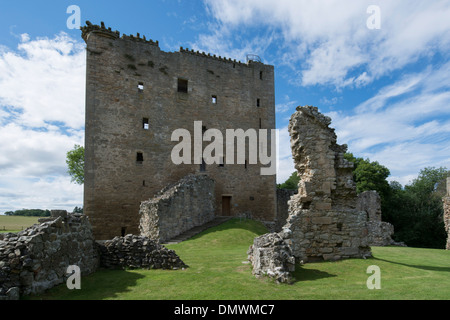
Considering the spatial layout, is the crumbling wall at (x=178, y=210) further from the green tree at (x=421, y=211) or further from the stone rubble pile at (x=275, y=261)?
the green tree at (x=421, y=211)

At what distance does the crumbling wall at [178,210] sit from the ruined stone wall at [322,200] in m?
8.19

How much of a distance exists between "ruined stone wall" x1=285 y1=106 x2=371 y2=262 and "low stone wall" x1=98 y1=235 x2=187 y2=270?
12.3ft

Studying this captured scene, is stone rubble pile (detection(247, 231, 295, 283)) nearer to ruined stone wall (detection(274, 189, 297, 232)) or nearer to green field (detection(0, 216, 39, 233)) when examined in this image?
ruined stone wall (detection(274, 189, 297, 232))

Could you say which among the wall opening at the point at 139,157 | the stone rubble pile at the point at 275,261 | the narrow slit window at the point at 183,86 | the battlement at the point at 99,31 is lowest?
the stone rubble pile at the point at 275,261

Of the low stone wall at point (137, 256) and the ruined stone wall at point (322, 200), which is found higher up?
the ruined stone wall at point (322, 200)

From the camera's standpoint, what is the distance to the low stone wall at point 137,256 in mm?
8148

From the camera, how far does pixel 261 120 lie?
1000 inches

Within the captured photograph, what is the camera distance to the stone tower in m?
19.0

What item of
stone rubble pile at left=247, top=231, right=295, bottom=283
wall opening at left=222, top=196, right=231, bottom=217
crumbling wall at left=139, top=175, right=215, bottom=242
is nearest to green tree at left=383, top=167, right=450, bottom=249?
wall opening at left=222, top=196, right=231, bottom=217

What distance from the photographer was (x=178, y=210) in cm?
1609

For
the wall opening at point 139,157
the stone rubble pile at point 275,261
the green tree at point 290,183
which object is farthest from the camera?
the green tree at point 290,183

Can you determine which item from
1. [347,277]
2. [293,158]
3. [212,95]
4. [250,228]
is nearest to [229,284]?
[347,277]

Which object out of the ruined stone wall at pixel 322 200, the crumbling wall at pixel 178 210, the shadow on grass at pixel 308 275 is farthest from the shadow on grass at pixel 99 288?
the crumbling wall at pixel 178 210

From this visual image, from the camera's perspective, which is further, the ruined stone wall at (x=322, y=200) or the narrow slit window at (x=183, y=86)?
the narrow slit window at (x=183, y=86)
